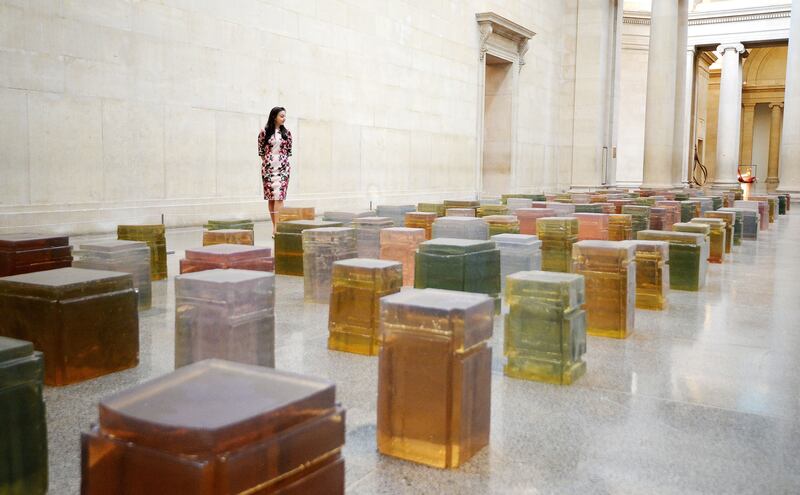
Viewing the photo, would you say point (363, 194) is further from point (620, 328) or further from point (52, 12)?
point (620, 328)

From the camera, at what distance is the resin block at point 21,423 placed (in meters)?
2.95

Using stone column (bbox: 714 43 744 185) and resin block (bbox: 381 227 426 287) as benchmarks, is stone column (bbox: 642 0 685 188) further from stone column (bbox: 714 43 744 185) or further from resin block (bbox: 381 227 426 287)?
resin block (bbox: 381 227 426 287)

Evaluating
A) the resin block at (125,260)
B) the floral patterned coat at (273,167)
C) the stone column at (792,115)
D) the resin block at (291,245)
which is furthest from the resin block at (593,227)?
the stone column at (792,115)

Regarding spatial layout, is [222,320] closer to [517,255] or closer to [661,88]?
[517,255]

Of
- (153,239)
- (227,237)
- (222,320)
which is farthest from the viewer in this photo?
(153,239)

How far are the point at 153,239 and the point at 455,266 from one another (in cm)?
405

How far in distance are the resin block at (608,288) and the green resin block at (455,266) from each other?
954 mm

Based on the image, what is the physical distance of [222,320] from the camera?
4.61 meters

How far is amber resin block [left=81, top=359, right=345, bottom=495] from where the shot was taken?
2082 mm

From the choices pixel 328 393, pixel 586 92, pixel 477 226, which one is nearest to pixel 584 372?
pixel 328 393

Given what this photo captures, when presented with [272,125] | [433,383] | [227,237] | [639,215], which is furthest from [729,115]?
[433,383]

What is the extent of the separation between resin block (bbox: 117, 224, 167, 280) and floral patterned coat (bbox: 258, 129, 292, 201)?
3.52 meters

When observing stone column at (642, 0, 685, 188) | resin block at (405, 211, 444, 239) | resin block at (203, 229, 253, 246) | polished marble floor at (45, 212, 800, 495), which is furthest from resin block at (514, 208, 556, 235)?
stone column at (642, 0, 685, 188)

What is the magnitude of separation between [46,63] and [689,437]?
9.91 m
